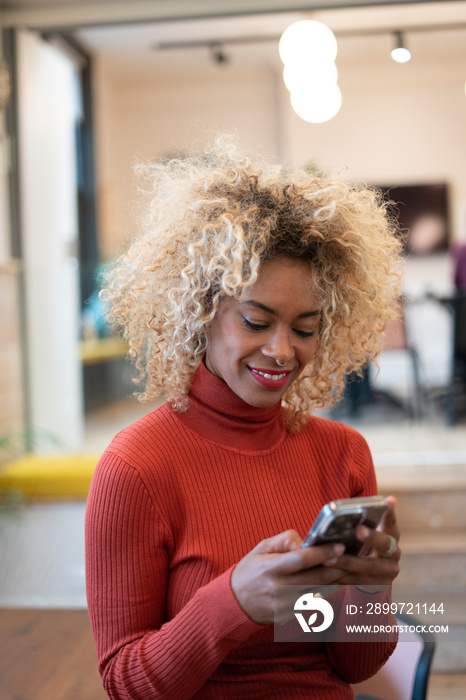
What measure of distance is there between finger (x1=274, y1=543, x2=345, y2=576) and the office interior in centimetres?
203

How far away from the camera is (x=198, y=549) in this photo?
2.93 feet

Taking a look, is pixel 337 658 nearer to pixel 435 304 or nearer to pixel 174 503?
pixel 174 503

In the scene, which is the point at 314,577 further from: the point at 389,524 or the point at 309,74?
the point at 309,74

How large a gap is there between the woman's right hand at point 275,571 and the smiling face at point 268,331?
0.26 m

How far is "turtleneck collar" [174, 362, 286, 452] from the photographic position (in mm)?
987

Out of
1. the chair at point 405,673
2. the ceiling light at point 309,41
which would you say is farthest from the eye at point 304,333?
the ceiling light at point 309,41

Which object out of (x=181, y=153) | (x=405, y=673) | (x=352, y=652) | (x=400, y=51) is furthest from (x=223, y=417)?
(x=400, y=51)

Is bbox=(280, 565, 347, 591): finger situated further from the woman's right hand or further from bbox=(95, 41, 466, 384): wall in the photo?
bbox=(95, 41, 466, 384): wall

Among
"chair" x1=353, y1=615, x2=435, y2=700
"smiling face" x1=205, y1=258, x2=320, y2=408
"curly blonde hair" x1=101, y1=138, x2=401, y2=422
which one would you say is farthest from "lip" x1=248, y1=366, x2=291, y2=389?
"chair" x1=353, y1=615, x2=435, y2=700

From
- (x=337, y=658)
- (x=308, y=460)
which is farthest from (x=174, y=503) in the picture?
(x=337, y=658)

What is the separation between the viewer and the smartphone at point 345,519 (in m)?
0.66

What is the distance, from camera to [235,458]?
0.98m

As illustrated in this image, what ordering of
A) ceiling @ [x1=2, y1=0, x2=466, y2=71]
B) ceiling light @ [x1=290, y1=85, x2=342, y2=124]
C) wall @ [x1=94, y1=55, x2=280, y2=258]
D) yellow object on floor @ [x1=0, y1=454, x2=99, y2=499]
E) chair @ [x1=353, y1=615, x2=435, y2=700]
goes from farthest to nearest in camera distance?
wall @ [x1=94, y1=55, x2=280, y2=258]
ceiling light @ [x1=290, y1=85, x2=342, y2=124]
ceiling @ [x1=2, y1=0, x2=466, y2=71]
yellow object on floor @ [x1=0, y1=454, x2=99, y2=499]
chair @ [x1=353, y1=615, x2=435, y2=700]

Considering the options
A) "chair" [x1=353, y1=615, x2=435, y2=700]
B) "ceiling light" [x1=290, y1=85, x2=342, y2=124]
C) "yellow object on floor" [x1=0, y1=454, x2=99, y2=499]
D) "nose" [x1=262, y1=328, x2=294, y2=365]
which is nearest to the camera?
"nose" [x1=262, y1=328, x2=294, y2=365]
